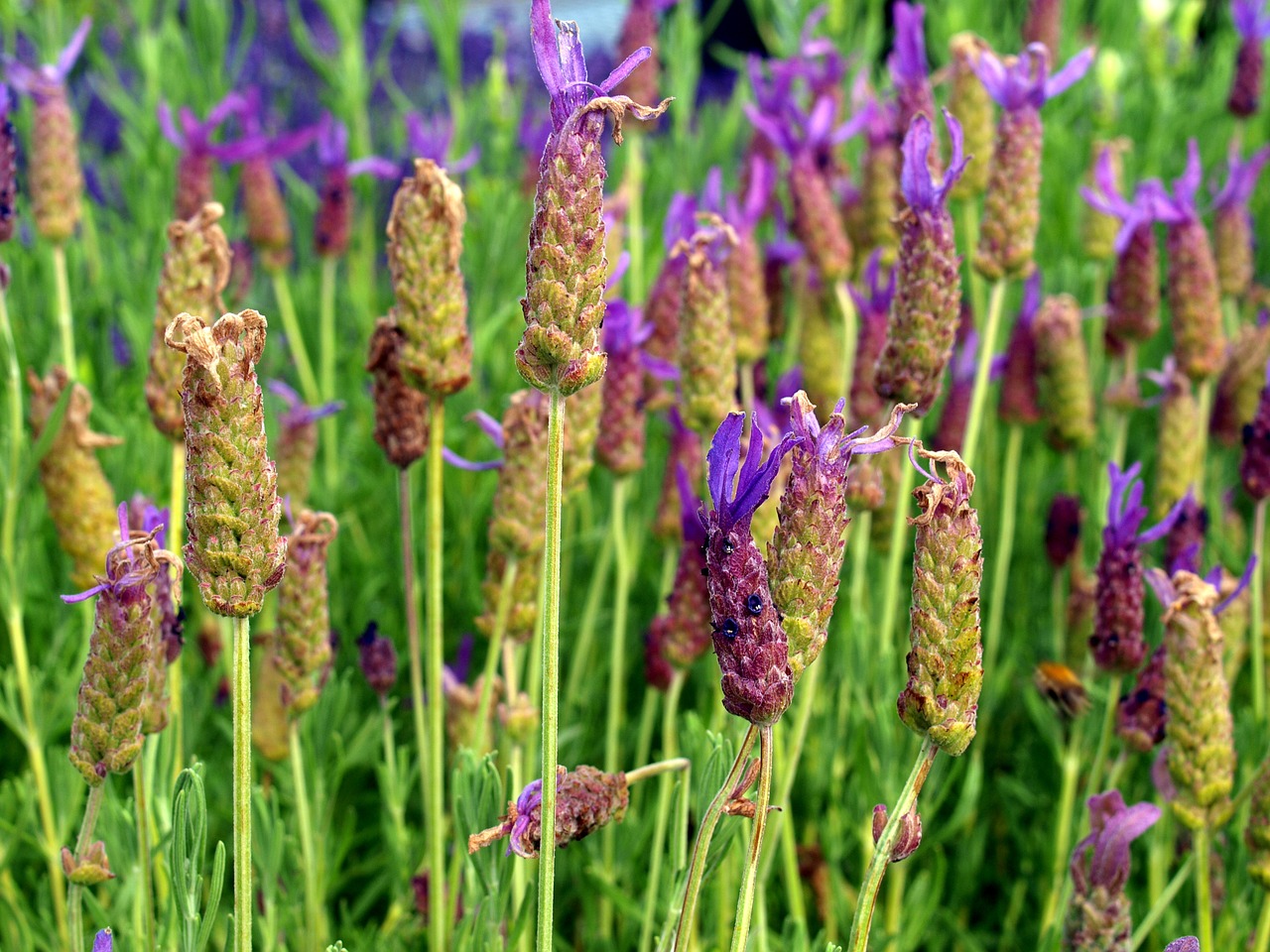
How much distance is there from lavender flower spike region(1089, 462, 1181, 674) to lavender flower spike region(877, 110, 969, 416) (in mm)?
275

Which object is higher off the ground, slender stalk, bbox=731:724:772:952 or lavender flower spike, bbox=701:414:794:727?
lavender flower spike, bbox=701:414:794:727

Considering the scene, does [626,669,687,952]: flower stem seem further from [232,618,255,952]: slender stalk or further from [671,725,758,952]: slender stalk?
[232,618,255,952]: slender stalk

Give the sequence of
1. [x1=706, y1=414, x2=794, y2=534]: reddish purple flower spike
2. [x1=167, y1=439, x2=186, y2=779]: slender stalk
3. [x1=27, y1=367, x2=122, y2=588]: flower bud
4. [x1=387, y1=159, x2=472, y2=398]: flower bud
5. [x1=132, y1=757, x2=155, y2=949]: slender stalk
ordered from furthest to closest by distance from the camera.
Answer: [x1=27, y1=367, x2=122, y2=588]: flower bud < [x1=167, y1=439, x2=186, y2=779]: slender stalk < [x1=387, y1=159, x2=472, y2=398]: flower bud < [x1=132, y1=757, x2=155, y2=949]: slender stalk < [x1=706, y1=414, x2=794, y2=534]: reddish purple flower spike

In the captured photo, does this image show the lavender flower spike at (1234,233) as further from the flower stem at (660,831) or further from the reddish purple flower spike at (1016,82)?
the flower stem at (660,831)

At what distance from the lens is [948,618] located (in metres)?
1.04

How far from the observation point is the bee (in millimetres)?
1661

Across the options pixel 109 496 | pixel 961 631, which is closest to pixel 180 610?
pixel 109 496

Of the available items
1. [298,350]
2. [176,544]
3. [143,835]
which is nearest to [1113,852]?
[143,835]

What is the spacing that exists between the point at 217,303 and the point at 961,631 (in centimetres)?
97

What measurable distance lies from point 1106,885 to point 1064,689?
1.23 feet

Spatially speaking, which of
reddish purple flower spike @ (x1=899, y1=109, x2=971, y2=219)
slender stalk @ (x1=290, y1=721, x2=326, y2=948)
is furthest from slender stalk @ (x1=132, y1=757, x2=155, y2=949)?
reddish purple flower spike @ (x1=899, y1=109, x2=971, y2=219)

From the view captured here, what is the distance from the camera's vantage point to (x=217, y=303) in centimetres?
156

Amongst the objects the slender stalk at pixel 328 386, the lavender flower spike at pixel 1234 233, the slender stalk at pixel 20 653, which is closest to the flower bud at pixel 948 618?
the slender stalk at pixel 20 653

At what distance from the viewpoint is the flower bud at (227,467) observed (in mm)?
958
